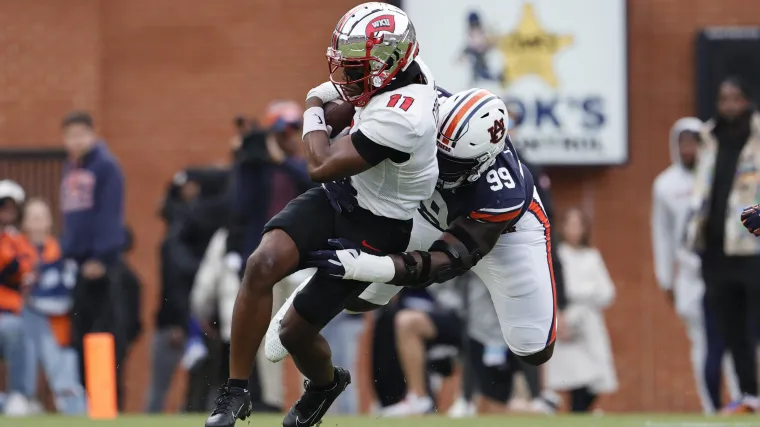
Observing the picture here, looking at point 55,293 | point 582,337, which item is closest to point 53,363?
point 55,293

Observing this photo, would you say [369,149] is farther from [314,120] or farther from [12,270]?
[12,270]

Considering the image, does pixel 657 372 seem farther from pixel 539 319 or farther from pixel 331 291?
pixel 331 291

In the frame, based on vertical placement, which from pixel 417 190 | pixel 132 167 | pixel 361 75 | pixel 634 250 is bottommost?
pixel 634 250

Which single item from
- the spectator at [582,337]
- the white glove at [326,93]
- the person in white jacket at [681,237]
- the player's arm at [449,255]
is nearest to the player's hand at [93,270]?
the spectator at [582,337]

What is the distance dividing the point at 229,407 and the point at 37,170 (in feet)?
21.4

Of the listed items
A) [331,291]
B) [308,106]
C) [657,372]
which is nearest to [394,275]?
[331,291]

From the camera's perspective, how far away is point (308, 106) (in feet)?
21.4

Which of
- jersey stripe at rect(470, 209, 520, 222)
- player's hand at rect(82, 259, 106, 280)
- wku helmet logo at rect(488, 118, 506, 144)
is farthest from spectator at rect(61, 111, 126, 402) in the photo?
wku helmet logo at rect(488, 118, 506, 144)

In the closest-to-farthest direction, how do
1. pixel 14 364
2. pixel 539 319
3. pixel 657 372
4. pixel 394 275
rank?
pixel 394 275 → pixel 539 319 → pixel 14 364 → pixel 657 372

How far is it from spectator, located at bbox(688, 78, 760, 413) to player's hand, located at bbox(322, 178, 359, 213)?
3.32 metres

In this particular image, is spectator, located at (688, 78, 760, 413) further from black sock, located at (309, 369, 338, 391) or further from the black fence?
the black fence

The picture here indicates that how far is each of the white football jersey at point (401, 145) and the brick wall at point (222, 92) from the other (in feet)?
20.1

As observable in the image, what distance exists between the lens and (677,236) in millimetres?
10320

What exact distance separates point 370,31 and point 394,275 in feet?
3.09
